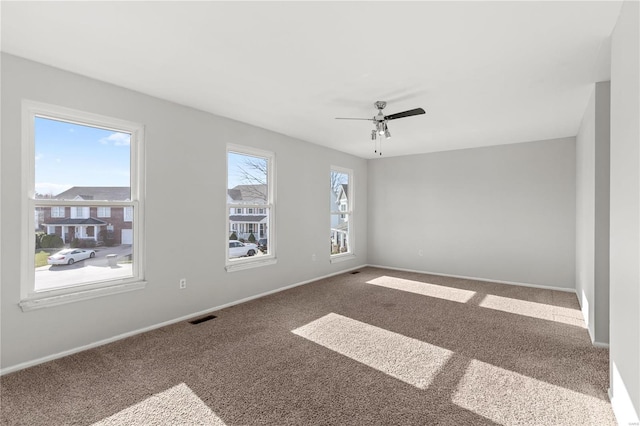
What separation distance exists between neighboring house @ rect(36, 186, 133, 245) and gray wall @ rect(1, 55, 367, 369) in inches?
8.1

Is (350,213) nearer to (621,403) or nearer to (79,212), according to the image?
(79,212)

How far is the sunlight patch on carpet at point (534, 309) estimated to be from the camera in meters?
3.73

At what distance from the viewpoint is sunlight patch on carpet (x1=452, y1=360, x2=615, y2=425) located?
195 cm

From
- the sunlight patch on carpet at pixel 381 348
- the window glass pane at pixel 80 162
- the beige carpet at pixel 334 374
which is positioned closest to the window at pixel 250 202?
the beige carpet at pixel 334 374

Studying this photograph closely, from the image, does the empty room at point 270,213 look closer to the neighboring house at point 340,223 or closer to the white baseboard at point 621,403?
the white baseboard at point 621,403

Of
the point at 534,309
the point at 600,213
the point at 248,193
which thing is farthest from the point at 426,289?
the point at 248,193

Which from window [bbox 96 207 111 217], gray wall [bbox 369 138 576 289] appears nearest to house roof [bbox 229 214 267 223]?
window [bbox 96 207 111 217]

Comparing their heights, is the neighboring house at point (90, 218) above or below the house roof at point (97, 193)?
below

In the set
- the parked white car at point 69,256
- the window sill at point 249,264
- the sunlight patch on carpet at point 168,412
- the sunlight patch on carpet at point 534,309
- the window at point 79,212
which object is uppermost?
the window at point 79,212

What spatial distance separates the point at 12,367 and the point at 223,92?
298 centimetres

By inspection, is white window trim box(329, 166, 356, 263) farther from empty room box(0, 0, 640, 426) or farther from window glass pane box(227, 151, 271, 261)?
window glass pane box(227, 151, 271, 261)

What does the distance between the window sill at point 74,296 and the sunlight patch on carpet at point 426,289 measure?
12.3 ft

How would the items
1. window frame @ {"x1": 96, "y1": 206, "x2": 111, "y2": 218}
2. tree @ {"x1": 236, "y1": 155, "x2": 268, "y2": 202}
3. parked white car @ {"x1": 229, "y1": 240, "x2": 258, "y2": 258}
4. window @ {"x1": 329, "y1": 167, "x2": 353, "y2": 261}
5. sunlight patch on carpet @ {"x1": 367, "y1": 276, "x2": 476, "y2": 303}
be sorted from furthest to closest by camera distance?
window @ {"x1": 329, "y1": 167, "x2": 353, "y2": 261} → sunlight patch on carpet @ {"x1": 367, "y1": 276, "x2": 476, "y2": 303} → tree @ {"x1": 236, "y1": 155, "x2": 268, "y2": 202} → parked white car @ {"x1": 229, "y1": 240, "x2": 258, "y2": 258} → window frame @ {"x1": 96, "y1": 206, "x2": 111, "y2": 218}

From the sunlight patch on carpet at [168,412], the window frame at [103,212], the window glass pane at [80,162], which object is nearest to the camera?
the sunlight patch on carpet at [168,412]
